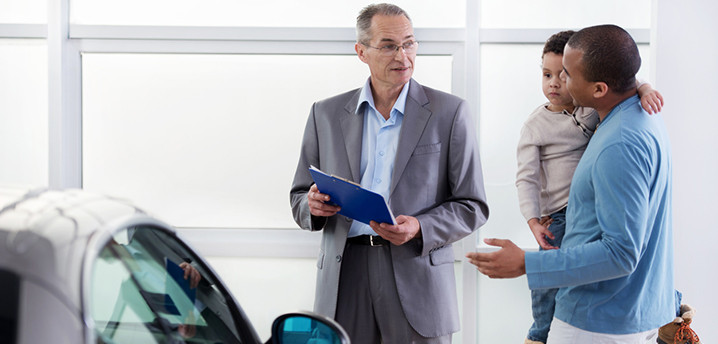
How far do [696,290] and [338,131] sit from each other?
1964 mm

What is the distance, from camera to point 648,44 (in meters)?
2.51

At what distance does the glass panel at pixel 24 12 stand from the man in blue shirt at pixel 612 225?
2.64 metres

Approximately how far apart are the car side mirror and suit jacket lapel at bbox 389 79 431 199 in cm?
66

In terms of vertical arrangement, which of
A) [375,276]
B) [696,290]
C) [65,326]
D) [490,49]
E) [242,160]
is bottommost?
[696,290]

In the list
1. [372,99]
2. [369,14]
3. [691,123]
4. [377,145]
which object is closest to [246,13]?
[369,14]

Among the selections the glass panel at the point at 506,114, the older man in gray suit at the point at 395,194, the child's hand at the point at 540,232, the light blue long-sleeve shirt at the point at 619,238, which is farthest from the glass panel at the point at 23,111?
the light blue long-sleeve shirt at the point at 619,238

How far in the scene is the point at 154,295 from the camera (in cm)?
105

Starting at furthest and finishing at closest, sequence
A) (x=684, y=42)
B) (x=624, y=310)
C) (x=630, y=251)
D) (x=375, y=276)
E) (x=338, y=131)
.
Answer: (x=684, y=42) → (x=338, y=131) → (x=375, y=276) → (x=624, y=310) → (x=630, y=251)

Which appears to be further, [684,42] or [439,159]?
[684,42]

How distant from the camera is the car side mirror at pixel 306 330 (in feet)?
3.91

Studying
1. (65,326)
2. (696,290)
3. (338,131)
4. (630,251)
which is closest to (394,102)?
(338,131)

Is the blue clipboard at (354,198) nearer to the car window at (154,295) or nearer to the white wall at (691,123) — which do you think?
the car window at (154,295)

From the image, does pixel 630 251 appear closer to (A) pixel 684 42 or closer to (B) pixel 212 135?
(A) pixel 684 42

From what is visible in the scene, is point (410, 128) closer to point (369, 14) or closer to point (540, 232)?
point (369, 14)
